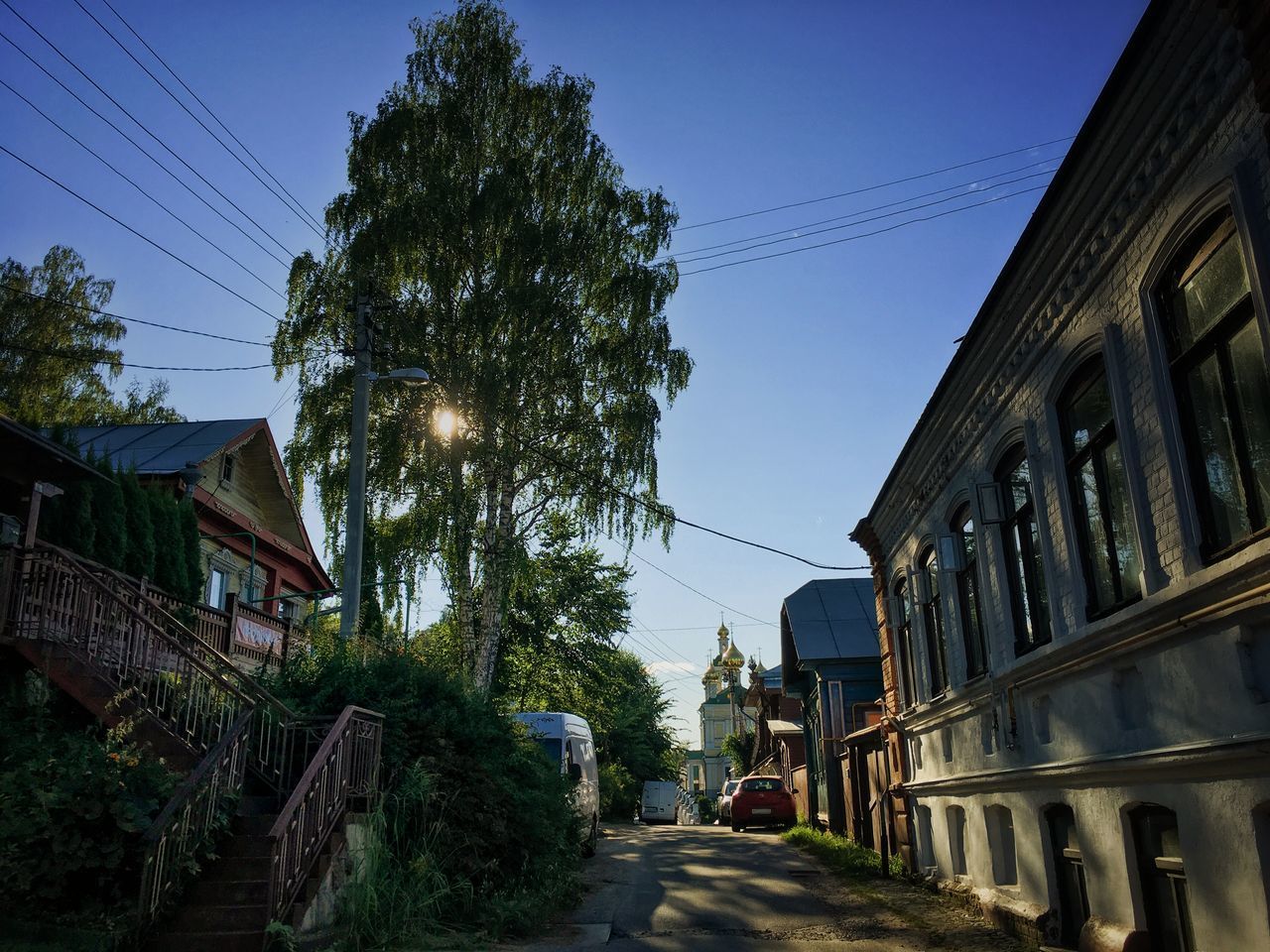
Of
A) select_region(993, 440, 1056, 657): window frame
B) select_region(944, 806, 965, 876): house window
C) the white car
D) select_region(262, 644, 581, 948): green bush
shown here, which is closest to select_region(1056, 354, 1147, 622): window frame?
select_region(993, 440, 1056, 657): window frame

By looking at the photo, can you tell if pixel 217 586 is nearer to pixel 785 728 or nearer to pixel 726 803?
pixel 785 728

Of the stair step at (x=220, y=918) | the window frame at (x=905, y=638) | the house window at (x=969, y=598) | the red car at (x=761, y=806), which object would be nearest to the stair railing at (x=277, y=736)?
the stair step at (x=220, y=918)

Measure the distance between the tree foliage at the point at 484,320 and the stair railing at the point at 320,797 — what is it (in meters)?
9.28

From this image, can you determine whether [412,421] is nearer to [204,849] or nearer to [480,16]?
[480,16]

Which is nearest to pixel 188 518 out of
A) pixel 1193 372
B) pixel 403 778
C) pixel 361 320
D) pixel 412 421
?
pixel 412 421

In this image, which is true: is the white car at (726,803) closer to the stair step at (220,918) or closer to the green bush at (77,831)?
the stair step at (220,918)

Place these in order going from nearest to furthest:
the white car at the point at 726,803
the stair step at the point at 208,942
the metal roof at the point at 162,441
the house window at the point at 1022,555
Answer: the stair step at the point at 208,942
the house window at the point at 1022,555
the metal roof at the point at 162,441
the white car at the point at 726,803

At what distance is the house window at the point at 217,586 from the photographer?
22.5 meters

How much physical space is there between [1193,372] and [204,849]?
7.83 m

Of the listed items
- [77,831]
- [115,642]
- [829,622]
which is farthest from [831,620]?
[77,831]

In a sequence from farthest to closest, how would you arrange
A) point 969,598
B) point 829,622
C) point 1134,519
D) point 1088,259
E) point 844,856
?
point 829,622 → point 844,856 → point 969,598 → point 1088,259 → point 1134,519

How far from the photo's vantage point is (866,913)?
1080 centimetres

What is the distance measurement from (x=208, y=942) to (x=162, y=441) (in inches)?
728

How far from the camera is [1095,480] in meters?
7.55
